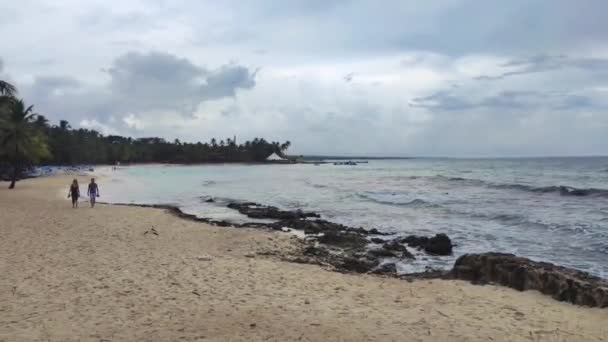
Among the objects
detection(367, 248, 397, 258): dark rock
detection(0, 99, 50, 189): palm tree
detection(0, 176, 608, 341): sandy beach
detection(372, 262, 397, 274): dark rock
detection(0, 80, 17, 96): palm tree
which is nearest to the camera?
detection(0, 176, 608, 341): sandy beach

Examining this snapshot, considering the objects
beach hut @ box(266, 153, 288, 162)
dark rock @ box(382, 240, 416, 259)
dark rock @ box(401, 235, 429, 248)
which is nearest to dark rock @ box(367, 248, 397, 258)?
dark rock @ box(382, 240, 416, 259)

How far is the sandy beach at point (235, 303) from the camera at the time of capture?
22.1ft

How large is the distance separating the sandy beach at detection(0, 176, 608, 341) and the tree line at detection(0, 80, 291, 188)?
26.7m

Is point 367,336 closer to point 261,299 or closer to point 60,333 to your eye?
point 261,299

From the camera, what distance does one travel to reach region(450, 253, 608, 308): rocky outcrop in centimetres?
882

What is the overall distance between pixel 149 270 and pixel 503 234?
46.9 feet

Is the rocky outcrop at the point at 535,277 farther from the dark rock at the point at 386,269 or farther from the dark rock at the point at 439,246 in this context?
the dark rock at the point at 439,246

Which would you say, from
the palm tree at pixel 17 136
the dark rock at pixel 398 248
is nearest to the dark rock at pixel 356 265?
the dark rock at pixel 398 248

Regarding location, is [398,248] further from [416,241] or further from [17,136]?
[17,136]

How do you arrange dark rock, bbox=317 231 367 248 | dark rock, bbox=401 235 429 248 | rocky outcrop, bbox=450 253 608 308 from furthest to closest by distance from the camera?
1. dark rock, bbox=317 231 367 248
2. dark rock, bbox=401 235 429 248
3. rocky outcrop, bbox=450 253 608 308

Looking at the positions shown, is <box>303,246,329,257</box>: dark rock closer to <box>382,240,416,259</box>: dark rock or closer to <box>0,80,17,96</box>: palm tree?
<box>382,240,416,259</box>: dark rock

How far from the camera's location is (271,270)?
430 inches

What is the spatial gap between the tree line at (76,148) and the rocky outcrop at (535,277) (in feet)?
105

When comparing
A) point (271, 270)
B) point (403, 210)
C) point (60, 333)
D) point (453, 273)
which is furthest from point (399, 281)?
point (403, 210)
